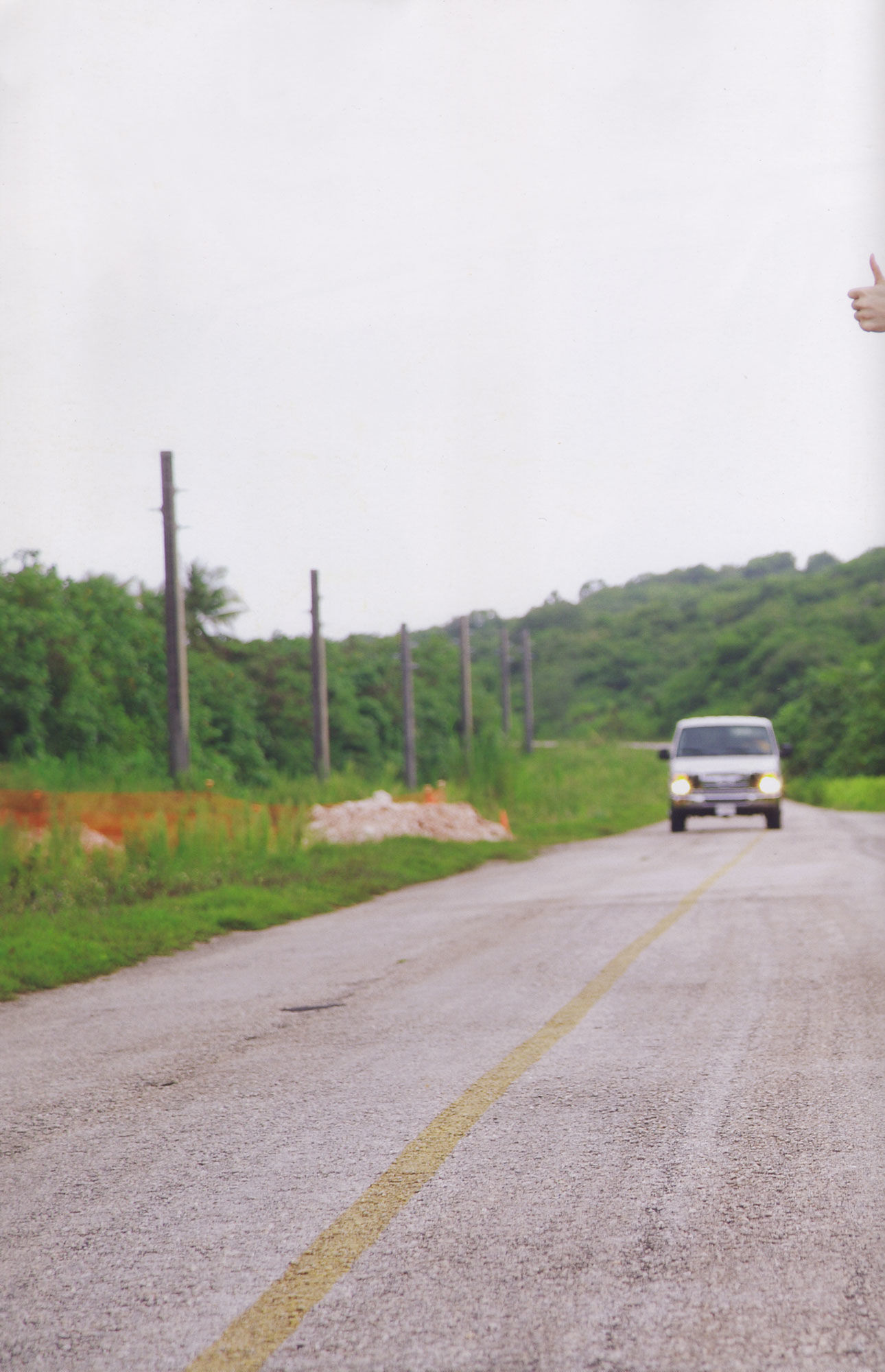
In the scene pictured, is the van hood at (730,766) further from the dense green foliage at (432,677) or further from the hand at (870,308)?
the hand at (870,308)

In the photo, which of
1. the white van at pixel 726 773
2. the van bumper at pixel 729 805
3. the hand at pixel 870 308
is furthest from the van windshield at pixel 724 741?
the hand at pixel 870 308

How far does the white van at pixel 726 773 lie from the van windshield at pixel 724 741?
13 mm

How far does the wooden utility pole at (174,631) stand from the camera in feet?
73.9

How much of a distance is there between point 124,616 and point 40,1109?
31.8 m

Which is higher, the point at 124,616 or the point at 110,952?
the point at 124,616

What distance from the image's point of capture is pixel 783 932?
34.6ft

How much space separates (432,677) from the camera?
63000 millimetres

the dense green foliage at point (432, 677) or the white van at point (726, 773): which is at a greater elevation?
the dense green foliage at point (432, 677)

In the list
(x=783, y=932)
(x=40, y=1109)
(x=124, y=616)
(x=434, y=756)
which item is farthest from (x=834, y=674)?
(x=40, y=1109)

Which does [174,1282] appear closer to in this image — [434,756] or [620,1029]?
[620,1029]

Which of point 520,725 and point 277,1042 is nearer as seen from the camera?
point 277,1042

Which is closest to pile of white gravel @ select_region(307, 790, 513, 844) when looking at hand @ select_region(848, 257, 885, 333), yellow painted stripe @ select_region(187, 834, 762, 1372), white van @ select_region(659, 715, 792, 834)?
white van @ select_region(659, 715, 792, 834)

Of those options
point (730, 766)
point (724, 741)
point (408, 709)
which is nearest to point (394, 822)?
point (730, 766)

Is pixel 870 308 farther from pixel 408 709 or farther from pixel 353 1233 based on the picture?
pixel 408 709
